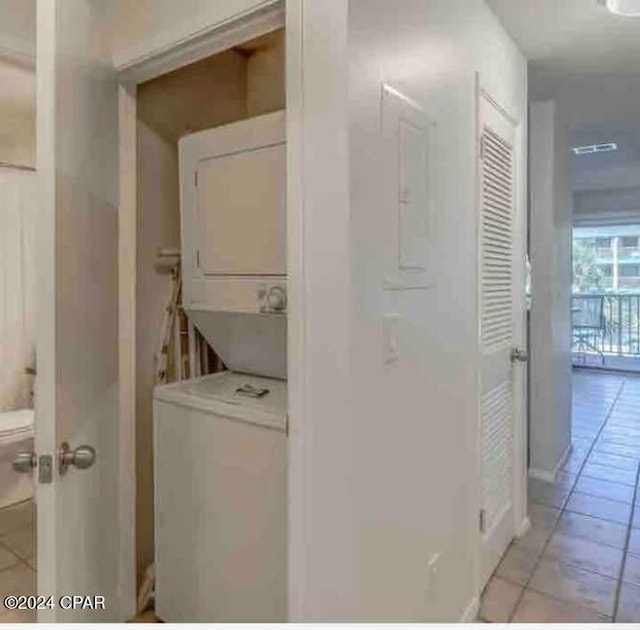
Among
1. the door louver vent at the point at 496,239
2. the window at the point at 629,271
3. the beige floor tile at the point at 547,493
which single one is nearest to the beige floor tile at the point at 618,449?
the beige floor tile at the point at 547,493

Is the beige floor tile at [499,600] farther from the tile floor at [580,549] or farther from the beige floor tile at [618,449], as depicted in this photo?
the beige floor tile at [618,449]

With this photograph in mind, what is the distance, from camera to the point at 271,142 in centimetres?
165

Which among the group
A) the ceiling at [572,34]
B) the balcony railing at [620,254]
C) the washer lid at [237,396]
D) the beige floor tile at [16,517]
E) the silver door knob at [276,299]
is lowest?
the beige floor tile at [16,517]

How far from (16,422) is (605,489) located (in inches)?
128

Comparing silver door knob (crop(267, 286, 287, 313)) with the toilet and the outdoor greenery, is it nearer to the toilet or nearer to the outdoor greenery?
the toilet

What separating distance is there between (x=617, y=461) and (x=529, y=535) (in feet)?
4.89

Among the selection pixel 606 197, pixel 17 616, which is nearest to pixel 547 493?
Answer: pixel 17 616

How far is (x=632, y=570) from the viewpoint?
2.35 m

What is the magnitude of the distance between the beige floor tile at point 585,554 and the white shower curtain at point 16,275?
101 inches

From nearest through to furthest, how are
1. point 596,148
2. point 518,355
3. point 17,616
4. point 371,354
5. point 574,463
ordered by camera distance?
1. point 371,354
2. point 17,616
3. point 518,355
4. point 574,463
5. point 596,148

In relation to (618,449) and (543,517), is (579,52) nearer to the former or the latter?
(543,517)

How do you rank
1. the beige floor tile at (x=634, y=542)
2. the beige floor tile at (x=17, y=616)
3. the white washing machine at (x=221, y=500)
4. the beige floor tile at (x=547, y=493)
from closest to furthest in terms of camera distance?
the white washing machine at (x=221, y=500)
the beige floor tile at (x=17, y=616)
the beige floor tile at (x=634, y=542)
the beige floor tile at (x=547, y=493)

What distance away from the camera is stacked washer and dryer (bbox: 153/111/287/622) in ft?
5.30

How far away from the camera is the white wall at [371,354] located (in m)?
1.27
